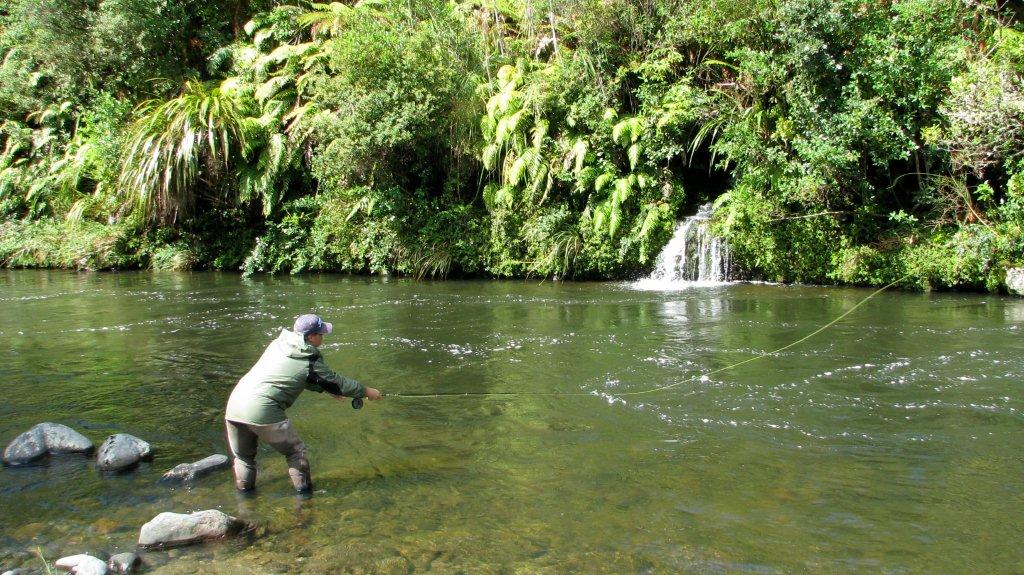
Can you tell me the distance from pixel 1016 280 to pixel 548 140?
9584 mm

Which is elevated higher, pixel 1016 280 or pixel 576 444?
pixel 1016 280

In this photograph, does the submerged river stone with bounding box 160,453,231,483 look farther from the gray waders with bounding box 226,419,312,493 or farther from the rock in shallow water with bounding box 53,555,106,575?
the rock in shallow water with bounding box 53,555,106,575

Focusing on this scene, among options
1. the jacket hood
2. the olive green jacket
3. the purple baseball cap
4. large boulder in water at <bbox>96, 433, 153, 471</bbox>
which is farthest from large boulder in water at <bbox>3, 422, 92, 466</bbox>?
the purple baseball cap

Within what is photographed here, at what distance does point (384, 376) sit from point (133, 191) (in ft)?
46.9

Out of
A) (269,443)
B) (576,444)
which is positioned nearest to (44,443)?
(269,443)

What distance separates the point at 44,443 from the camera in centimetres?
654

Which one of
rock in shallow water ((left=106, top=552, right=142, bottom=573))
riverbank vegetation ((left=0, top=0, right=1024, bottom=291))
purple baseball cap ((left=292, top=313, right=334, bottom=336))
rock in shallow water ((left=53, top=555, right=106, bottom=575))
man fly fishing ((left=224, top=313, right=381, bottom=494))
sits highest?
riverbank vegetation ((left=0, top=0, right=1024, bottom=291))

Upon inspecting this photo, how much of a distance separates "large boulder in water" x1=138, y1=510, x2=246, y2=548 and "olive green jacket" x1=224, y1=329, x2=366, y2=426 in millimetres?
696

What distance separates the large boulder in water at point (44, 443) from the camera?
6.38m

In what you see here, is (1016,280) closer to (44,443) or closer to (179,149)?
(44,443)

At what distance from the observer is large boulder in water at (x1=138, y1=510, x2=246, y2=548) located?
4.83m

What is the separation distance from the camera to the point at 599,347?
10219mm

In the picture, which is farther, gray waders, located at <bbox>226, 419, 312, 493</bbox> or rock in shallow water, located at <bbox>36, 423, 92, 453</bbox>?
rock in shallow water, located at <bbox>36, 423, 92, 453</bbox>

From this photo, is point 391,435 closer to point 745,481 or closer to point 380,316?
point 745,481
